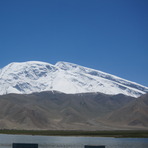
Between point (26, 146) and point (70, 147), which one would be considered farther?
point (70, 147)

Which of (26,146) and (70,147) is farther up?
(70,147)

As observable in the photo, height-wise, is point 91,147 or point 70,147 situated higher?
point 70,147

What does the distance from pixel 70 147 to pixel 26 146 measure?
3489 centimetres

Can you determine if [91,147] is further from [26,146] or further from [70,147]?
[70,147]

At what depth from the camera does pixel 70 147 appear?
7662cm

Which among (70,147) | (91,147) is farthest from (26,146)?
(70,147)

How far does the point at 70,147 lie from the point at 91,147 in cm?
3538

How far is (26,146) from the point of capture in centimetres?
4275

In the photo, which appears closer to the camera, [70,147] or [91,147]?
[91,147]

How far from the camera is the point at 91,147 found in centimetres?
4203

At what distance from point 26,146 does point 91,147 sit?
24.7 ft
